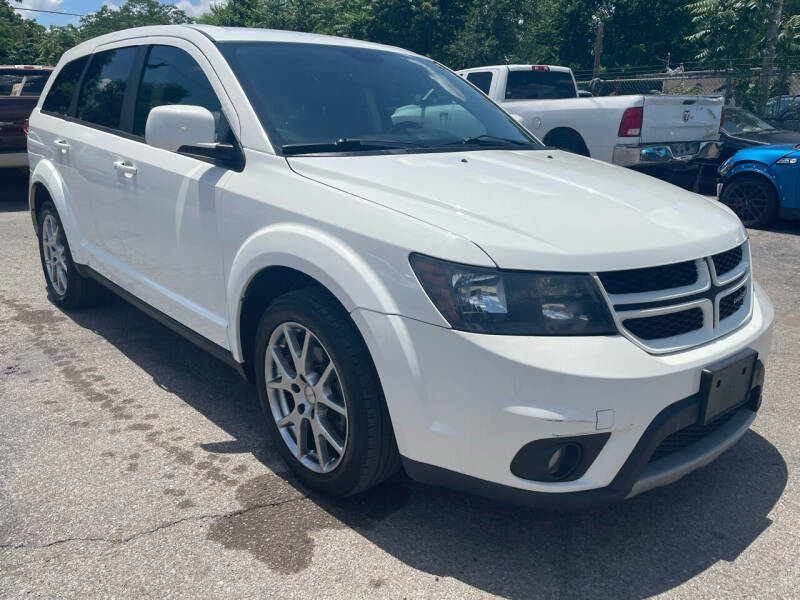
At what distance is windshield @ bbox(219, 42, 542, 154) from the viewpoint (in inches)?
124

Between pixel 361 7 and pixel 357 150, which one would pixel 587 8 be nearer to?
pixel 361 7

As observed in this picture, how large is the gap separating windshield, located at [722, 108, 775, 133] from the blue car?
3.14 metres

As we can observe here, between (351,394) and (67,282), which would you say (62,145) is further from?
(351,394)

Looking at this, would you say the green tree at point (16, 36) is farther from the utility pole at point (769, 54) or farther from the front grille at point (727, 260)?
the front grille at point (727, 260)

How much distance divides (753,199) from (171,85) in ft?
22.6

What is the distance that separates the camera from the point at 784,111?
17500 mm

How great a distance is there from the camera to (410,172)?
2.83 meters

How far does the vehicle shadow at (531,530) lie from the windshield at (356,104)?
1431mm

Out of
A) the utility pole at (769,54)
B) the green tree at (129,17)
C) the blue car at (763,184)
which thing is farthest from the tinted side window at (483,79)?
the green tree at (129,17)

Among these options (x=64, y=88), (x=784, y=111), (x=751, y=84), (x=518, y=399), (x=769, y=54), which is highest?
(x=769, y=54)

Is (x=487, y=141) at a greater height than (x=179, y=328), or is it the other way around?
(x=487, y=141)

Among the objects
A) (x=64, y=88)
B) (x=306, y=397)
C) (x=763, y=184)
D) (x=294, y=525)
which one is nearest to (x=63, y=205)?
(x=64, y=88)

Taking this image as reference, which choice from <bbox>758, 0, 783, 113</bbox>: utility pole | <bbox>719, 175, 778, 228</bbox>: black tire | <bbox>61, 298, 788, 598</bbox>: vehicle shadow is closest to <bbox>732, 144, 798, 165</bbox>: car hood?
<bbox>719, 175, 778, 228</bbox>: black tire

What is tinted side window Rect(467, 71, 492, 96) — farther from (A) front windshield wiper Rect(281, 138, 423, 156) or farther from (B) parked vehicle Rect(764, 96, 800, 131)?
(A) front windshield wiper Rect(281, 138, 423, 156)
